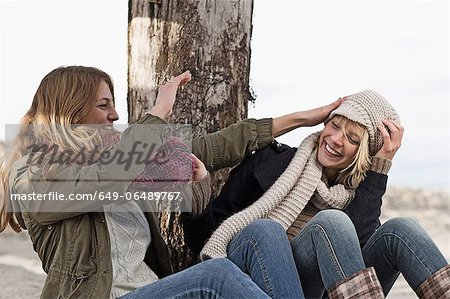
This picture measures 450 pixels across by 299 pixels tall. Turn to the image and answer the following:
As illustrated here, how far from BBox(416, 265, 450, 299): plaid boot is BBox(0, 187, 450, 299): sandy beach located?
10.6ft

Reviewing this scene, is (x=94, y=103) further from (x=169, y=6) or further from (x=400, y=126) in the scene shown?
(x=400, y=126)

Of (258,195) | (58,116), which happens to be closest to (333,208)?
Result: (258,195)

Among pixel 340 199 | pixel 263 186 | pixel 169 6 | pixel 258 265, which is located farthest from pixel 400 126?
pixel 169 6

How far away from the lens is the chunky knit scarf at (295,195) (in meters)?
3.19

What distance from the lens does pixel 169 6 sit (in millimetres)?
3508

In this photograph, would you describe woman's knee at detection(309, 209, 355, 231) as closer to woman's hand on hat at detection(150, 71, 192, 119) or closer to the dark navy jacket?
the dark navy jacket

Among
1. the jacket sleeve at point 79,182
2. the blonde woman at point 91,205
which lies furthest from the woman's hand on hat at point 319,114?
the jacket sleeve at point 79,182

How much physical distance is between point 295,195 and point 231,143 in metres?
0.31

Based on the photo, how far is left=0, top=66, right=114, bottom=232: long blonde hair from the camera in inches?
113

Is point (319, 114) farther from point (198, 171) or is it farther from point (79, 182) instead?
point (79, 182)

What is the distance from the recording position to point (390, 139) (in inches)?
125

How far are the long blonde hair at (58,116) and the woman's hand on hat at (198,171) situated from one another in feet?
1.36

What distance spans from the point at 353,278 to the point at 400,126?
2.20 feet

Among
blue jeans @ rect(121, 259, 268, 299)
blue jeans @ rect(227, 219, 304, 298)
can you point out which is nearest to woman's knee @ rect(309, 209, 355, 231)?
blue jeans @ rect(227, 219, 304, 298)
